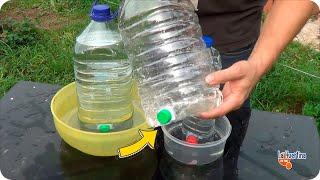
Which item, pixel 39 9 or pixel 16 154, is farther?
pixel 39 9

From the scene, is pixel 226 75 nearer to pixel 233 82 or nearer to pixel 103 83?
pixel 233 82

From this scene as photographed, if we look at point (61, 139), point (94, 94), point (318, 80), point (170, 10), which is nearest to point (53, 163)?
point (61, 139)

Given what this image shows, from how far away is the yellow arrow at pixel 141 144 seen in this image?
122cm

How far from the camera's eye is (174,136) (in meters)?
1.31

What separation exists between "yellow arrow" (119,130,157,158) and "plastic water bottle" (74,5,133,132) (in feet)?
0.39

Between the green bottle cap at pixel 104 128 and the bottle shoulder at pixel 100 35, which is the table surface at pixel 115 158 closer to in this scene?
the green bottle cap at pixel 104 128

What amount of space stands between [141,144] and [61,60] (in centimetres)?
152

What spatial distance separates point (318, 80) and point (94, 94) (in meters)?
1.59

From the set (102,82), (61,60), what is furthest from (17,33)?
(102,82)

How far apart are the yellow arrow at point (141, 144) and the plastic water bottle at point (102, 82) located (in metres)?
0.12

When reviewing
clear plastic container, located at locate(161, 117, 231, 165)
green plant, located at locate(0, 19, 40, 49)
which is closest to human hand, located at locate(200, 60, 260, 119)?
clear plastic container, located at locate(161, 117, 231, 165)

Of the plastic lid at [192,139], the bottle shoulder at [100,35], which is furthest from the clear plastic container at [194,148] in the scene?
the bottle shoulder at [100,35]

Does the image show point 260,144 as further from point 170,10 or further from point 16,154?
point 16,154

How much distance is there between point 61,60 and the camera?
8.70ft
